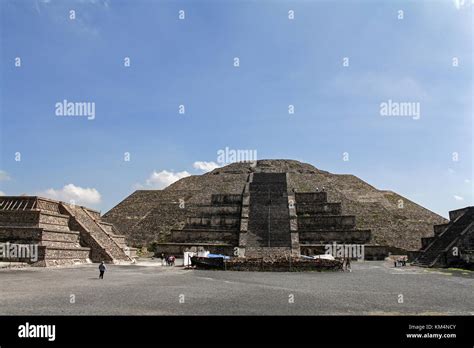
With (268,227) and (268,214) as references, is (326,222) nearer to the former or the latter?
(268,214)

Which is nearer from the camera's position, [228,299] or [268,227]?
[228,299]

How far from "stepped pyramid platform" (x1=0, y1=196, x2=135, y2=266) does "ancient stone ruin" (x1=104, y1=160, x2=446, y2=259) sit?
7.61m

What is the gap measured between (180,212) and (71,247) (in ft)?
71.4

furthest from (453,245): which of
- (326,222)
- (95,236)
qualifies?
(95,236)

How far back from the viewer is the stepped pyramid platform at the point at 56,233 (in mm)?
25625

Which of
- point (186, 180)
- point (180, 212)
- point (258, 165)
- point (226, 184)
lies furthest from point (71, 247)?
point (258, 165)

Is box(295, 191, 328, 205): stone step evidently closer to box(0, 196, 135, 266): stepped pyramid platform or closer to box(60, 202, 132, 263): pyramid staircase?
box(0, 196, 135, 266): stepped pyramid platform

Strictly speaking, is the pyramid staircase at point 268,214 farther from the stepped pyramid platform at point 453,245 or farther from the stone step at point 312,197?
the stepped pyramid platform at point 453,245

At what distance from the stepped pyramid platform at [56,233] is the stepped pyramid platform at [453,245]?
2307 centimetres

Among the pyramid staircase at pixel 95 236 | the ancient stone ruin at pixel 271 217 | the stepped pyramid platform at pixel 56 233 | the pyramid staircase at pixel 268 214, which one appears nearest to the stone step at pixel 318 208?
the ancient stone ruin at pixel 271 217

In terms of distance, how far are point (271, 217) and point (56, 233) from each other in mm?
21543

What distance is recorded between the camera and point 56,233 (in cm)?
2719

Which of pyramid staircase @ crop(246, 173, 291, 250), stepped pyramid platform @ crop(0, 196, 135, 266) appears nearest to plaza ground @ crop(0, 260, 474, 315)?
stepped pyramid platform @ crop(0, 196, 135, 266)
